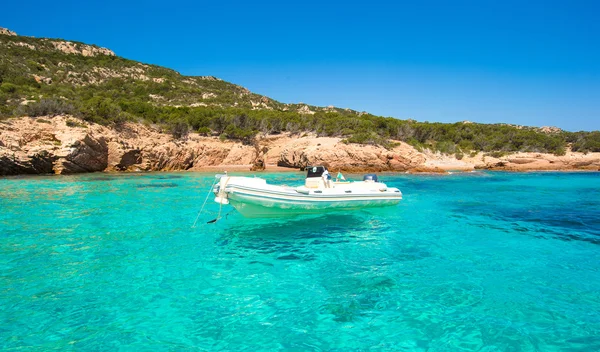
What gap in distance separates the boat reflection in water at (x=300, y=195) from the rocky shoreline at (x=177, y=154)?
17.7 metres

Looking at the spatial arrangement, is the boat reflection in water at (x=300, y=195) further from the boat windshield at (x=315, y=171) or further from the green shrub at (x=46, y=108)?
the green shrub at (x=46, y=108)

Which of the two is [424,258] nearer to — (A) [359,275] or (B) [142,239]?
(A) [359,275]

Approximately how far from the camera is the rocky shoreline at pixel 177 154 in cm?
2380

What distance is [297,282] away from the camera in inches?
241

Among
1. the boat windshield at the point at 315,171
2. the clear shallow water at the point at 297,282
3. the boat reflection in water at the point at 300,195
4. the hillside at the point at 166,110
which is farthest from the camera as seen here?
the hillside at the point at 166,110

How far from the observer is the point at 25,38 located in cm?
6203

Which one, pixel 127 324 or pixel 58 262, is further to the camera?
pixel 58 262

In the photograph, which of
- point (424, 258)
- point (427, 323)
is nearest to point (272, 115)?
point (424, 258)

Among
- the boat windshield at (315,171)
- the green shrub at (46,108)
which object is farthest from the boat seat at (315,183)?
the green shrub at (46,108)

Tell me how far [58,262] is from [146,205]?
6829 mm

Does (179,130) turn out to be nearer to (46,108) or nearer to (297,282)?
(46,108)

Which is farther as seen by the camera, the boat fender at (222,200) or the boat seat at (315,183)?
the boat seat at (315,183)

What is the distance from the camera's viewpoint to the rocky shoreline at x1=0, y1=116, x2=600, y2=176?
23.8 m

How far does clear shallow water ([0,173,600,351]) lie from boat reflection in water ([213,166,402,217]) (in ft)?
1.67
